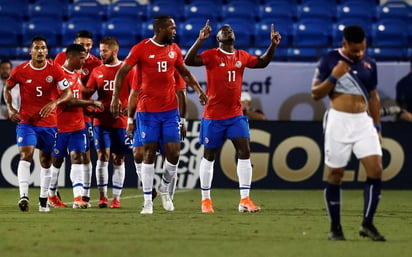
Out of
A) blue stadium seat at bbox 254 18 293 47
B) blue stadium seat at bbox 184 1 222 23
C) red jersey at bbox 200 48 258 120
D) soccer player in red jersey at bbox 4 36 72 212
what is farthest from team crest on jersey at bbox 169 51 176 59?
blue stadium seat at bbox 184 1 222 23

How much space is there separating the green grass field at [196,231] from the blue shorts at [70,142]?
2.95 ft

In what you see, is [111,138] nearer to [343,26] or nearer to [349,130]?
[349,130]

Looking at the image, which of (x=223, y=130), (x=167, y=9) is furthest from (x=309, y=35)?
(x=223, y=130)

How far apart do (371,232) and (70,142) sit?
19.0 feet

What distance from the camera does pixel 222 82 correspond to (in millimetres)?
12898

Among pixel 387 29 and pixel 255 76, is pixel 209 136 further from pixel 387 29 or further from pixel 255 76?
pixel 387 29

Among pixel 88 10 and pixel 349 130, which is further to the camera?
pixel 88 10

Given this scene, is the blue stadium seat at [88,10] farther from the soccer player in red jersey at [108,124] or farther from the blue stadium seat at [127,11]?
the soccer player in red jersey at [108,124]

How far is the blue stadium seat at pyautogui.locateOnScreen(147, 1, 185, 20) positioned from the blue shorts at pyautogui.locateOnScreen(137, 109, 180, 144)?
9.91m

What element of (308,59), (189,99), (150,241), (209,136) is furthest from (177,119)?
(308,59)

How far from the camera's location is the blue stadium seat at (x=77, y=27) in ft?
70.7

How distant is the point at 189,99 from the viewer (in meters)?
18.6

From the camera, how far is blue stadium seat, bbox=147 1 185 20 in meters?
22.0

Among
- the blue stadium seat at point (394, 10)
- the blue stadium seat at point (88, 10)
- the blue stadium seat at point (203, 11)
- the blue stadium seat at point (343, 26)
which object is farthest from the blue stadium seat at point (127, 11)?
the blue stadium seat at point (394, 10)
